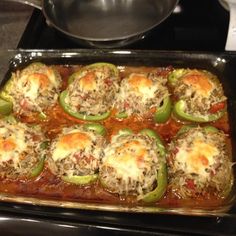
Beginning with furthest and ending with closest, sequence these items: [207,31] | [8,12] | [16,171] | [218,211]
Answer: [8,12] → [207,31] → [16,171] → [218,211]

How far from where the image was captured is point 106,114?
2957 mm

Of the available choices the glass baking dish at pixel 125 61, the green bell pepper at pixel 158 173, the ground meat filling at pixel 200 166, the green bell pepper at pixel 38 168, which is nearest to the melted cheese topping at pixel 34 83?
the glass baking dish at pixel 125 61

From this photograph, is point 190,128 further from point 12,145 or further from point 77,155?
point 12,145

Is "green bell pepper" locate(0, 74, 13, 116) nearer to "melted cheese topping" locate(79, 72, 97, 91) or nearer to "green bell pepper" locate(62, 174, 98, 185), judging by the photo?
"melted cheese topping" locate(79, 72, 97, 91)

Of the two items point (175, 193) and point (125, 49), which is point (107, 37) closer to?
point (125, 49)

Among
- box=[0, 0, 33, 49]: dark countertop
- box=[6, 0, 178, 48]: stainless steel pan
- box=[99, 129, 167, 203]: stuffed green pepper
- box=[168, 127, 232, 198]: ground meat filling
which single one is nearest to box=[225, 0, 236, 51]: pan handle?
box=[6, 0, 178, 48]: stainless steel pan

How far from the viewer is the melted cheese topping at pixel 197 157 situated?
2443 mm

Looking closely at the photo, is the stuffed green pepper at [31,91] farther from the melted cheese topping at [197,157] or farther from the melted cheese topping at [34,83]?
the melted cheese topping at [197,157]

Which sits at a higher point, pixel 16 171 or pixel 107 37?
pixel 107 37

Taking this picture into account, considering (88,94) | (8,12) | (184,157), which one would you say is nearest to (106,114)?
(88,94)

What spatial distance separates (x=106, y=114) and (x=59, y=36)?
3.40 feet

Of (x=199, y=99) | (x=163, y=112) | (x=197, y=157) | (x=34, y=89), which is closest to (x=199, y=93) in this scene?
(x=199, y=99)

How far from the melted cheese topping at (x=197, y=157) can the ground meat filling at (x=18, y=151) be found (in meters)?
0.94

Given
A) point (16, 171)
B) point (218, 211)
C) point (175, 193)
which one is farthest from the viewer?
point (16, 171)
